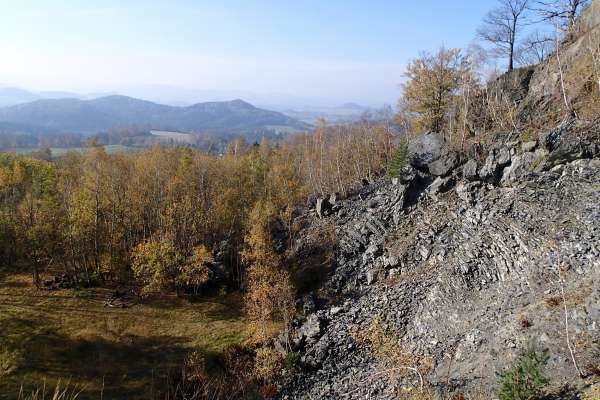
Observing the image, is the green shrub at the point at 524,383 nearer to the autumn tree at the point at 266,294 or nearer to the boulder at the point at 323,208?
the autumn tree at the point at 266,294

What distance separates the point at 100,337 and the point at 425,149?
44069 millimetres

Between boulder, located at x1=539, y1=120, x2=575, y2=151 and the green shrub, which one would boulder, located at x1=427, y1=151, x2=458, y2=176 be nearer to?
boulder, located at x1=539, y1=120, x2=575, y2=151

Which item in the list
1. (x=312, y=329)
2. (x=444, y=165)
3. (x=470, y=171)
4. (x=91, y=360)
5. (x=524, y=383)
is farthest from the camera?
(x=444, y=165)

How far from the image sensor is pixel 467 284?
2844 centimetres

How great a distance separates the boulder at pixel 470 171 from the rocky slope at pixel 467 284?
224mm

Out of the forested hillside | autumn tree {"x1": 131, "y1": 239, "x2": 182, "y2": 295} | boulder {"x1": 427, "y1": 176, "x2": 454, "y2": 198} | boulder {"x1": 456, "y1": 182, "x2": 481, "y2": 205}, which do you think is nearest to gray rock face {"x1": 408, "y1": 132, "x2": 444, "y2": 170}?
the forested hillside

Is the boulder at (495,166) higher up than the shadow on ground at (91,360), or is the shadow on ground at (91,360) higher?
the boulder at (495,166)

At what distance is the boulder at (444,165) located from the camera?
4272cm

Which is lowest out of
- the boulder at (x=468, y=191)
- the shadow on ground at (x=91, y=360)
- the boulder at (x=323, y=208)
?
the shadow on ground at (x=91, y=360)

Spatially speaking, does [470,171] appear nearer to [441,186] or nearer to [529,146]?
[441,186]

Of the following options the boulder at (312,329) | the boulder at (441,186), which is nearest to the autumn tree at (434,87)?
the boulder at (441,186)

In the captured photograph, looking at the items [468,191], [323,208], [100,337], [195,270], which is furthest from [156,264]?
[468,191]

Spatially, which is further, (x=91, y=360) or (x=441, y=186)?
(x=441, y=186)

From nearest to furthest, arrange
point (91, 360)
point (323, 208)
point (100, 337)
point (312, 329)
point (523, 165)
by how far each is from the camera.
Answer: point (91, 360), point (312, 329), point (523, 165), point (100, 337), point (323, 208)
